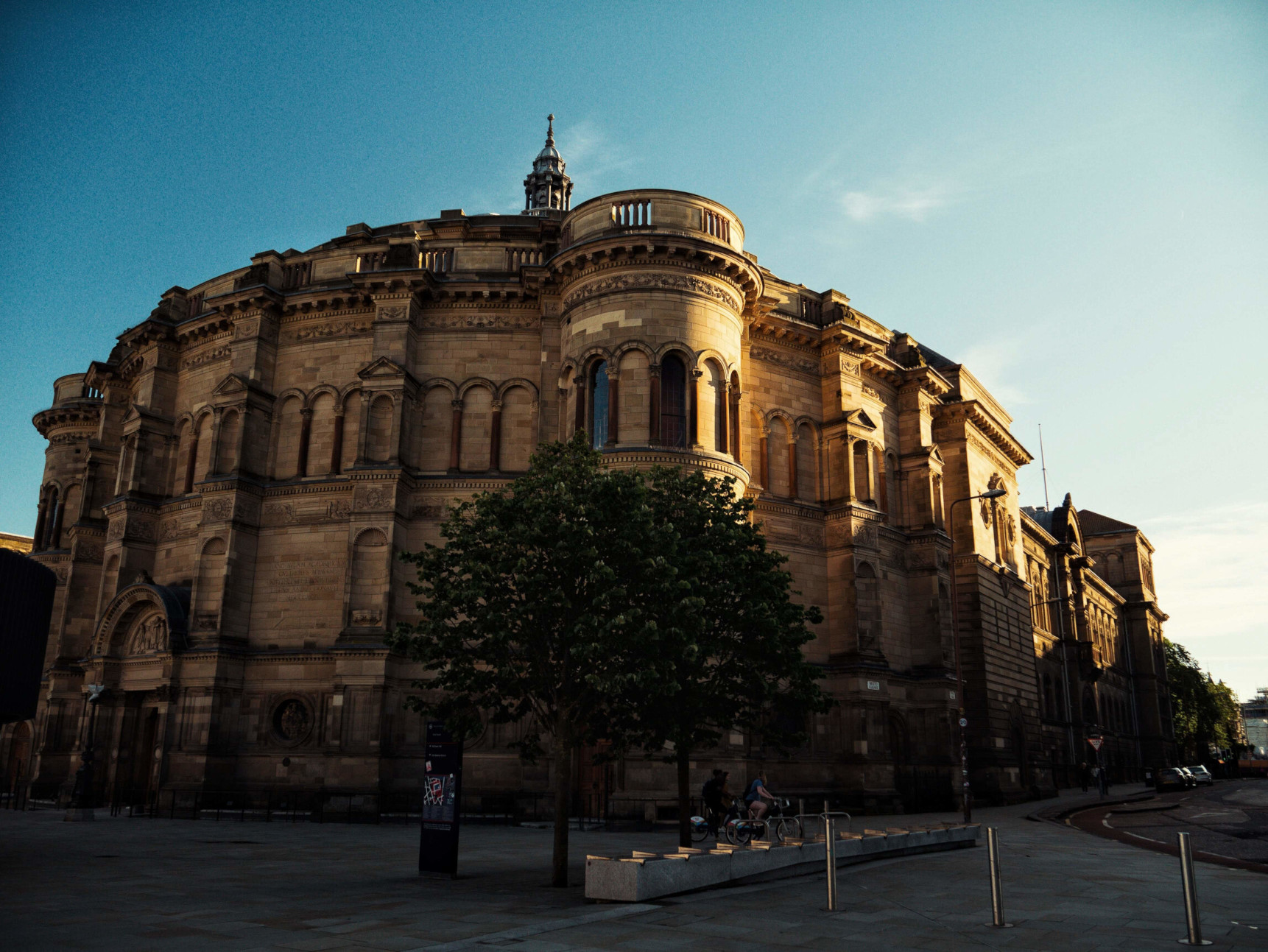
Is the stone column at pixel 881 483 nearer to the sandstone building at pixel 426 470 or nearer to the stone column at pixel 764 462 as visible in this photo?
the sandstone building at pixel 426 470

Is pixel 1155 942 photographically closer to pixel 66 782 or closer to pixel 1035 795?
pixel 66 782

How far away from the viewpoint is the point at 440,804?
52.7 ft

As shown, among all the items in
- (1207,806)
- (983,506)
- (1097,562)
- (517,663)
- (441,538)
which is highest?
(1097,562)

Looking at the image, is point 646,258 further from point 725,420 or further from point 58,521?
point 58,521

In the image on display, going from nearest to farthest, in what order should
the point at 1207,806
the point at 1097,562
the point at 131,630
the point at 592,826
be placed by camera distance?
the point at 592,826 → the point at 131,630 → the point at 1207,806 → the point at 1097,562

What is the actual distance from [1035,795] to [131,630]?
4032 centimetres

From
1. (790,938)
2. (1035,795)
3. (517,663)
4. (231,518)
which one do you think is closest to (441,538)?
(231,518)

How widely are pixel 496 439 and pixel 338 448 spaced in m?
5.68

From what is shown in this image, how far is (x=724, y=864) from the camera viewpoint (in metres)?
14.8

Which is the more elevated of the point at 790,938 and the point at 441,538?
the point at 441,538

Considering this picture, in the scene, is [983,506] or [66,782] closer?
[66,782]

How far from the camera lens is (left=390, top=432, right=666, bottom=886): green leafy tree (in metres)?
15.9

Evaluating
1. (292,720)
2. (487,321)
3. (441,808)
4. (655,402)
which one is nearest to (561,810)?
(441,808)

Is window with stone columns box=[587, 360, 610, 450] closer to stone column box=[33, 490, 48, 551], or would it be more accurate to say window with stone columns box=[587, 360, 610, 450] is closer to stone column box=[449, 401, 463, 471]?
stone column box=[449, 401, 463, 471]
